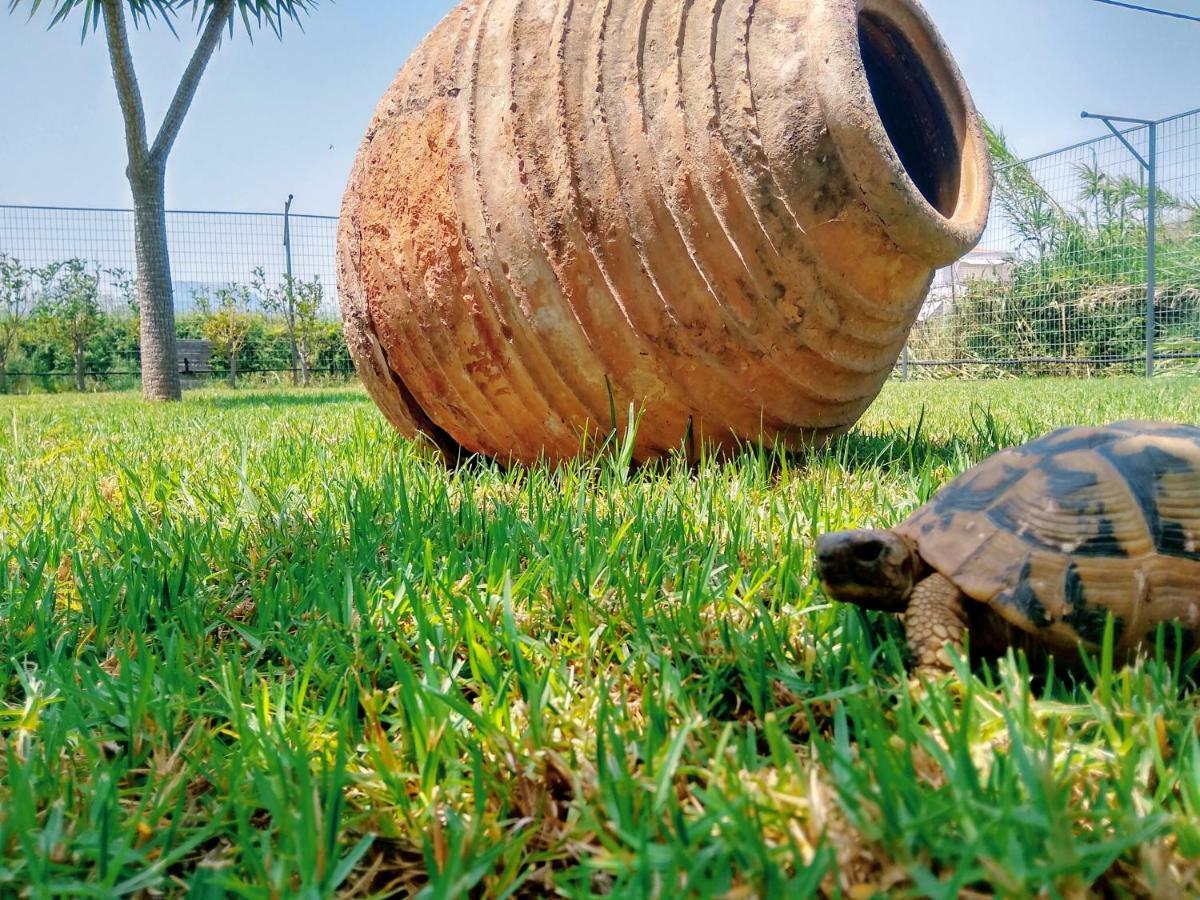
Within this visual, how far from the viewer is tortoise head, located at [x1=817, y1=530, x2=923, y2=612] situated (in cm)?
124

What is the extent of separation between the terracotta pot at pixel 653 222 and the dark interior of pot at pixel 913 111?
5 cm

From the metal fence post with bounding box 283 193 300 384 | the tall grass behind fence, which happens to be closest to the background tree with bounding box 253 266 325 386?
the metal fence post with bounding box 283 193 300 384

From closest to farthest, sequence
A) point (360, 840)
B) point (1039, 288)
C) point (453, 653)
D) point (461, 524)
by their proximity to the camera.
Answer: point (360, 840)
point (453, 653)
point (461, 524)
point (1039, 288)

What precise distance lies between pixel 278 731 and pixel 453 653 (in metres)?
0.30

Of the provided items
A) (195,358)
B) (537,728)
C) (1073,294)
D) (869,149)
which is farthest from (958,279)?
(537,728)

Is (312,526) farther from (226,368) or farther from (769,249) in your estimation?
(226,368)

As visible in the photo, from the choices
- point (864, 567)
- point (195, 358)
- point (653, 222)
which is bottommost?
point (864, 567)

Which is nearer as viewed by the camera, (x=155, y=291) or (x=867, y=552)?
(x=867, y=552)

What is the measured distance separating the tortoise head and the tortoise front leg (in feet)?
0.10

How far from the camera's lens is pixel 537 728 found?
1.05 metres

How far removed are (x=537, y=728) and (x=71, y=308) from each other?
14.7 metres

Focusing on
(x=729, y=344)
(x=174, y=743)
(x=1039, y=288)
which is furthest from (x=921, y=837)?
(x=1039, y=288)

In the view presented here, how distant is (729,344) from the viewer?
234 cm

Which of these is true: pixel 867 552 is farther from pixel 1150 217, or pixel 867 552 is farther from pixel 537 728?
pixel 1150 217
